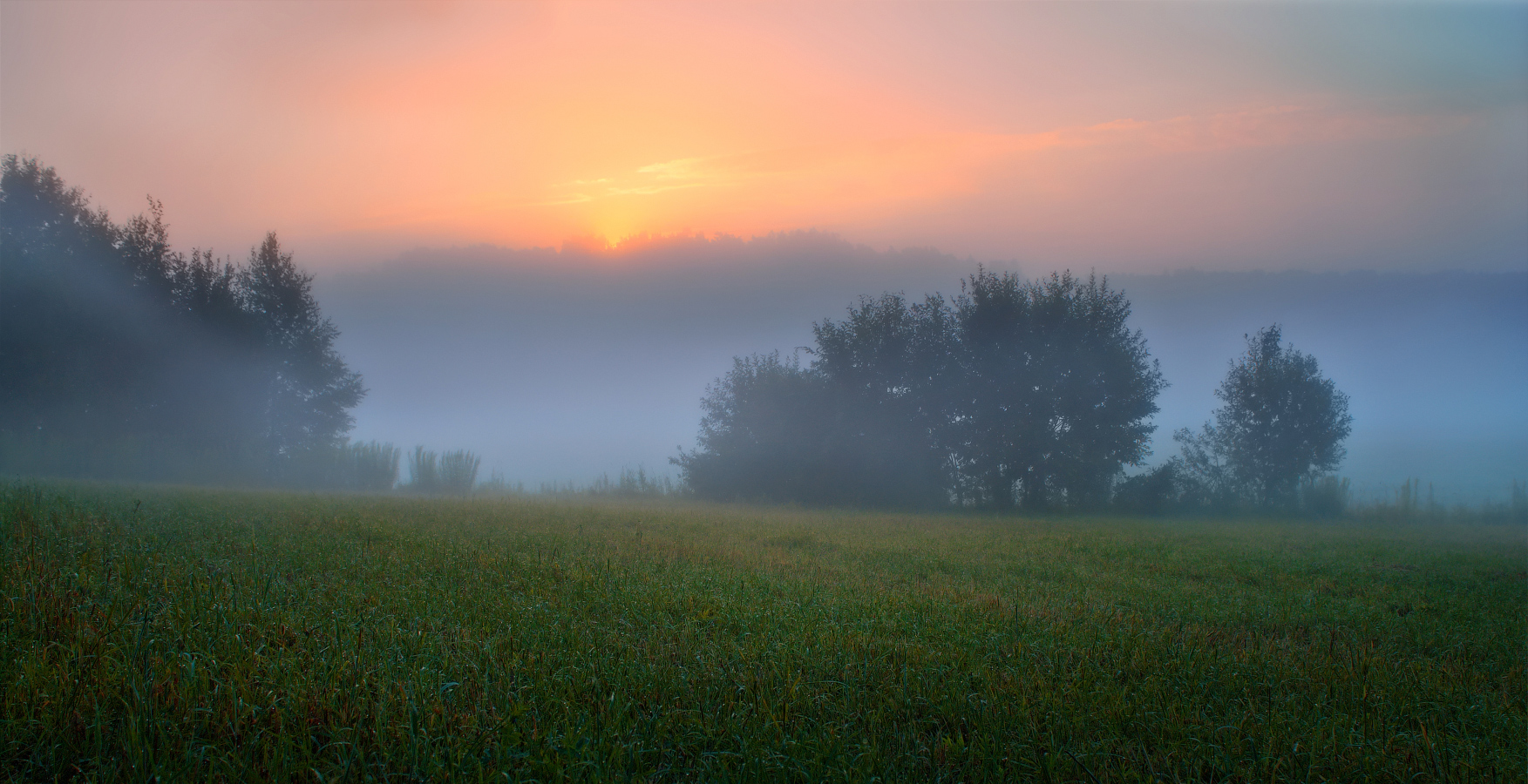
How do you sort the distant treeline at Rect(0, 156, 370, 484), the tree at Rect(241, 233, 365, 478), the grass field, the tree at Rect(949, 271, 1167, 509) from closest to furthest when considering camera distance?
the grass field
the distant treeline at Rect(0, 156, 370, 484)
the tree at Rect(949, 271, 1167, 509)
the tree at Rect(241, 233, 365, 478)

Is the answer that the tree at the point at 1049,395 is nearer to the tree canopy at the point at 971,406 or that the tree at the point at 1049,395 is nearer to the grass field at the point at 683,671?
the tree canopy at the point at 971,406

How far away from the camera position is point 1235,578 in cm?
822

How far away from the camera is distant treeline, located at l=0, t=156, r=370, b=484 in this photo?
21.7m

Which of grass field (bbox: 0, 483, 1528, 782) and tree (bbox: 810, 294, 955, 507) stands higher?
tree (bbox: 810, 294, 955, 507)

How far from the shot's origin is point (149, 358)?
25.1m

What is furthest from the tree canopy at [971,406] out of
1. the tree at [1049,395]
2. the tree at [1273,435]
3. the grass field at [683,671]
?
the grass field at [683,671]

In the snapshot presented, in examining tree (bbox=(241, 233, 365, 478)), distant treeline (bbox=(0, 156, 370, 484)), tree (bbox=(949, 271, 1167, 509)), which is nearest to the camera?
distant treeline (bbox=(0, 156, 370, 484))

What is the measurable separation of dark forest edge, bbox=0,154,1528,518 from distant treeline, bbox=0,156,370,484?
0.23ft

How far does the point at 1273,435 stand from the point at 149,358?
1791 inches

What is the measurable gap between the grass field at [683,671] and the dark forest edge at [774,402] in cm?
1857

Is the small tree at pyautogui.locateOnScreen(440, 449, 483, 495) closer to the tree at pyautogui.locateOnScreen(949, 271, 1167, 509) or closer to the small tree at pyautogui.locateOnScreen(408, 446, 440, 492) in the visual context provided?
the small tree at pyautogui.locateOnScreen(408, 446, 440, 492)

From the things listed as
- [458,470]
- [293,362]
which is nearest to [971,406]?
[458,470]

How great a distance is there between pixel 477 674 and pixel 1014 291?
26.1 meters

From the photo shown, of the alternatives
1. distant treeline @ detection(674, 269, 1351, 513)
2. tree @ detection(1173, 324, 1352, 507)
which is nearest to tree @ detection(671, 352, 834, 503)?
distant treeline @ detection(674, 269, 1351, 513)
